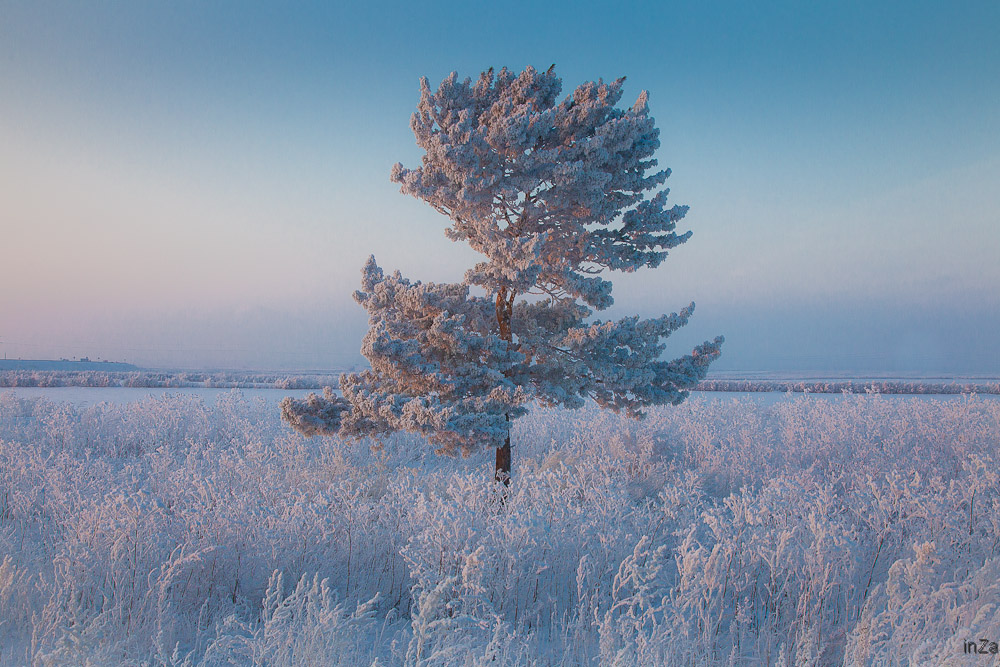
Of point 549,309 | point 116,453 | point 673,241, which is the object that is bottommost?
point 116,453

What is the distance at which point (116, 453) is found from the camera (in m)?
11.1

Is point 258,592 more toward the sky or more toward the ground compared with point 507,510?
more toward the ground

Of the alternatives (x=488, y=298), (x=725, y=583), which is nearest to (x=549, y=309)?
(x=488, y=298)

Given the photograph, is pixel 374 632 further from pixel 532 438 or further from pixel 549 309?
pixel 532 438

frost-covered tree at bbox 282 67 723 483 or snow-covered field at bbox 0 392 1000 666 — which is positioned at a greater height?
frost-covered tree at bbox 282 67 723 483

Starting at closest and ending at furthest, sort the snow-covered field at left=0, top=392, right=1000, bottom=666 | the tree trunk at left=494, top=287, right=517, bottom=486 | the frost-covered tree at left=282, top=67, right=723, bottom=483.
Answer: the snow-covered field at left=0, top=392, right=1000, bottom=666 < the frost-covered tree at left=282, top=67, right=723, bottom=483 < the tree trunk at left=494, top=287, right=517, bottom=486

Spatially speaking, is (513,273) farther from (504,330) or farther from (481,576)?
(481,576)

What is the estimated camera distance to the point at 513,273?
6250 millimetres

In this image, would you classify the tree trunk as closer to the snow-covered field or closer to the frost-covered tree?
the frost-covered tree

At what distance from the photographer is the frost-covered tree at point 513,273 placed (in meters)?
6.21

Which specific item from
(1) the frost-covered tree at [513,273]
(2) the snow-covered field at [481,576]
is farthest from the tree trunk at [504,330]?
(2) the snow-covered field at [481,576]

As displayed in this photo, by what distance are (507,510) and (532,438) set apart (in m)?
7.44

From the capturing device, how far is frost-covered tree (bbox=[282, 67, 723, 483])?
6.21 m

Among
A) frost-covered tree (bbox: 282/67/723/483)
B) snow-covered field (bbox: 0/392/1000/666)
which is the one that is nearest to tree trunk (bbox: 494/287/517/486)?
frost-covered tree (bbox: 282/67/723/483)
